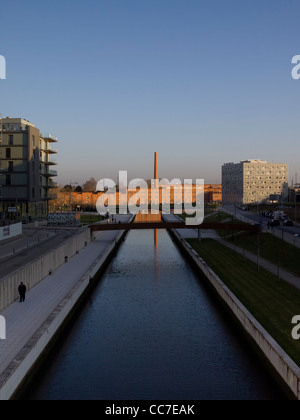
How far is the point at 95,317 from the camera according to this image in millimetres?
26797

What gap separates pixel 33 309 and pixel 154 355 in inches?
282

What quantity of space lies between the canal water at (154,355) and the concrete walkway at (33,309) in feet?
5.51

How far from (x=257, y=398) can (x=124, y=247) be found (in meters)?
49.9

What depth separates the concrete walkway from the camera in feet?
53.8

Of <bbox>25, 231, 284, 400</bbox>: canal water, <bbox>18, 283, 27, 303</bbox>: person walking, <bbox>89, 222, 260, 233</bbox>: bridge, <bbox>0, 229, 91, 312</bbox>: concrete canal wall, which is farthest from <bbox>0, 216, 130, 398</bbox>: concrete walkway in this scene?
<bbox>89, 222, 260, 233</bbox>: bridge

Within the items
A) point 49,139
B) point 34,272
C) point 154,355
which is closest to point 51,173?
point 49,139

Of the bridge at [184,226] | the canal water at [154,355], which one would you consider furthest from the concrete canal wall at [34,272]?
→ the bridge at [184,226]

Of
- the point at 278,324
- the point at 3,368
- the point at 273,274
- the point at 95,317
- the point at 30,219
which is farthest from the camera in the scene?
the point at 30,219

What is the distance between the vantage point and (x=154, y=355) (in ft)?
66.0

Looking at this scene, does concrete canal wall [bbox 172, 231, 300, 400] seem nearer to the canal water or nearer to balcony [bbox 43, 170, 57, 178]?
the canal water

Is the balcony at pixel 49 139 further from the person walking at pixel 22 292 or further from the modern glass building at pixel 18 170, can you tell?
the person walking at pixel 22 292

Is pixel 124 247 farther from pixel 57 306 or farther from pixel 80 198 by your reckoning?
pixel 80 198

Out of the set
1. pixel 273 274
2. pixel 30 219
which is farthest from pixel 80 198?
pixel 273 274

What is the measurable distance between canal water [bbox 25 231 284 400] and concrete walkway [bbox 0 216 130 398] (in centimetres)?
168
